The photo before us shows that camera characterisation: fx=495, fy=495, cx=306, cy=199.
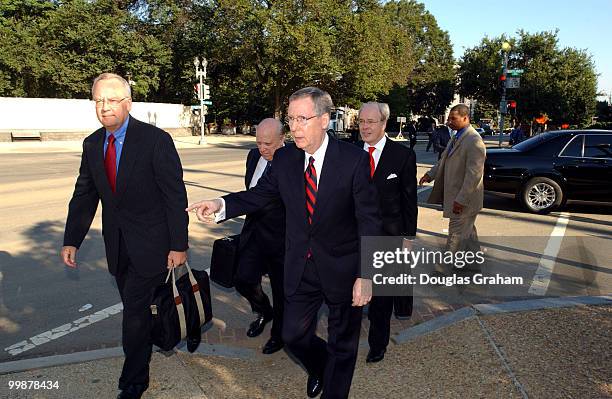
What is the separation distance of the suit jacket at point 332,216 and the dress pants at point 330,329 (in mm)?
61

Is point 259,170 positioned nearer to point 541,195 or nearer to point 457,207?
point 457,207

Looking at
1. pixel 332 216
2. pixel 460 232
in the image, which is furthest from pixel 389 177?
pixel 460 232

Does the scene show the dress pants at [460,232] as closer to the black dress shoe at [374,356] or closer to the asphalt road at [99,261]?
the asphalt road at [99,261]

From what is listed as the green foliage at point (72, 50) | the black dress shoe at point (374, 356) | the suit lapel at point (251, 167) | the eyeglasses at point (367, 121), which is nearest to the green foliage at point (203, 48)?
the green foliage at point (72, 50)

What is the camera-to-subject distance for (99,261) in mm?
6156

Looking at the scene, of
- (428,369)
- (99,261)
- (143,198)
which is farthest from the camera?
(99,261)

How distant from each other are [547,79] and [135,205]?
46.6 meters

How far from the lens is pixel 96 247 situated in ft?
22.3

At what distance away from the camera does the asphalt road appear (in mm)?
4230

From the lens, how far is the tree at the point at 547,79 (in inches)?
1677

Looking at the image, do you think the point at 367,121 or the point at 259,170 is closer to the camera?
the point at 367,121

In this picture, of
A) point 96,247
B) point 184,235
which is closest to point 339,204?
point 184,235

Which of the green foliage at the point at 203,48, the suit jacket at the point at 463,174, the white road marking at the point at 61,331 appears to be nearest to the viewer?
the white road marking at the point at 61,331

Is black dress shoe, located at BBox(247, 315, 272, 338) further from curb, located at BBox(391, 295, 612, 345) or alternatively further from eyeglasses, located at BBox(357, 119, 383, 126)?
eyeglasses, located at BBox(357, 119, 383, 126)
